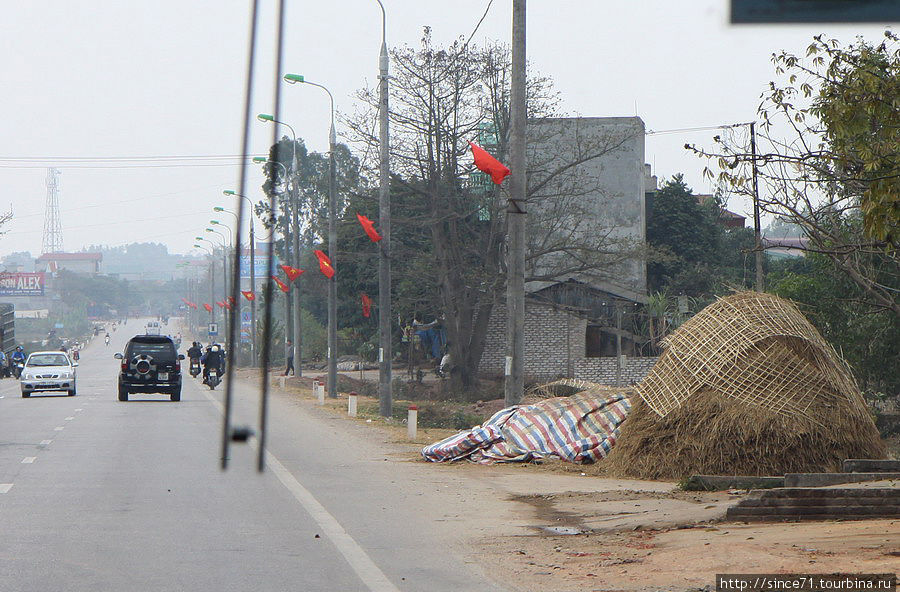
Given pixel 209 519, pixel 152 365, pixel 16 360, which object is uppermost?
pixel 152 365

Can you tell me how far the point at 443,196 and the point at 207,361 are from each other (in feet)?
94.4

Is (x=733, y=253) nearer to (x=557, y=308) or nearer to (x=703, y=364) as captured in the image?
(x=557, y=308)

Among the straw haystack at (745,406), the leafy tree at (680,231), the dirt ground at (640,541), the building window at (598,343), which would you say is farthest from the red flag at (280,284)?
the leafy tree at (680,231)

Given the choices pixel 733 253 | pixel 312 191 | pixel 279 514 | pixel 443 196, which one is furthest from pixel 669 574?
pixel 312 191

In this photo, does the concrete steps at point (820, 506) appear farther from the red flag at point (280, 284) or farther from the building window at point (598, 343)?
the building window at point (598, 343)

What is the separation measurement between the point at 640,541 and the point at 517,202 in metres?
8.32

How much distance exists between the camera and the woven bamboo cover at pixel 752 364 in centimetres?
1530

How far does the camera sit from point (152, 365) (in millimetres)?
32438

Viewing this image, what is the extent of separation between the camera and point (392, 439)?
2264cm

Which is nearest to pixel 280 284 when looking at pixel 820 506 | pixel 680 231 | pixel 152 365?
pixel 820 506

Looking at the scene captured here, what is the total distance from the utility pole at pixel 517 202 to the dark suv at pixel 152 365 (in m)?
15.6

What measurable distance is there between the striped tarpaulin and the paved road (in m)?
1.24

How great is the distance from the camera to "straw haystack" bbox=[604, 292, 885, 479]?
1489 centimetres

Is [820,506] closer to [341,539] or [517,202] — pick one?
[341,539]
